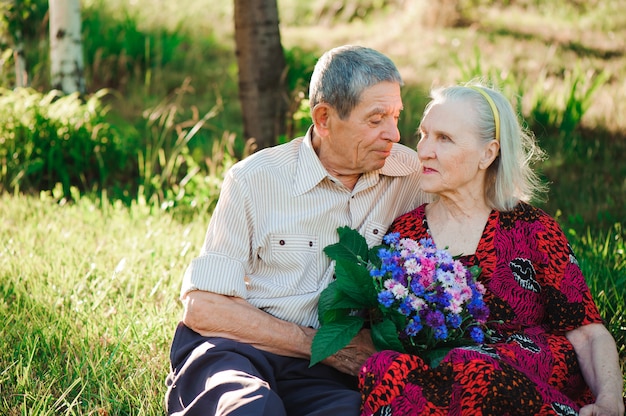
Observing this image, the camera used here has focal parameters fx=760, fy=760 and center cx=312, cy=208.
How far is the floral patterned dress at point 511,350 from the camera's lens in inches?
97.0

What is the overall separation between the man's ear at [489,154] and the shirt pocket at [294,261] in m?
0.74

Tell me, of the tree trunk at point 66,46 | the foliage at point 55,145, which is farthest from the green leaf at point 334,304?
the tree trunk at point 66,46

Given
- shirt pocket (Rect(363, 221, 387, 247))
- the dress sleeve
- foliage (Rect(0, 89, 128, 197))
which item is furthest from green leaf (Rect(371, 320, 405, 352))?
foliage (Rect(0, 89, 128, 197))

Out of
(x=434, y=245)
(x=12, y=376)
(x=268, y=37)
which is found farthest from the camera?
(x=268, y=37)

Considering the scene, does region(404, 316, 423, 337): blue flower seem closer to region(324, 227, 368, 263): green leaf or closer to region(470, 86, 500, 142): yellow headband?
region(324, 227, 368, 263): green leaf

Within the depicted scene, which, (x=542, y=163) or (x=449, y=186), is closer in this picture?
(x=449, y=186)

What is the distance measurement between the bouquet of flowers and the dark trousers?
20cm

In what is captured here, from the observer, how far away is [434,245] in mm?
2979

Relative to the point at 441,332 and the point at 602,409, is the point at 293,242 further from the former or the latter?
the point at 602,409

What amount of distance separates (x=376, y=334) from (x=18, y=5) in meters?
5.66

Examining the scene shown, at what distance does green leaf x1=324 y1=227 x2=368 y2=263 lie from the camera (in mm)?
2991

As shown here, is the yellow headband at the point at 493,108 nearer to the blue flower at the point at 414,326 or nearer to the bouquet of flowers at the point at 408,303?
the bouquet of flowers at the point at 408,303

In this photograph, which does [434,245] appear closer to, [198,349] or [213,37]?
[198,349]

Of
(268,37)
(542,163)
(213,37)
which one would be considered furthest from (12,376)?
(213,37)
